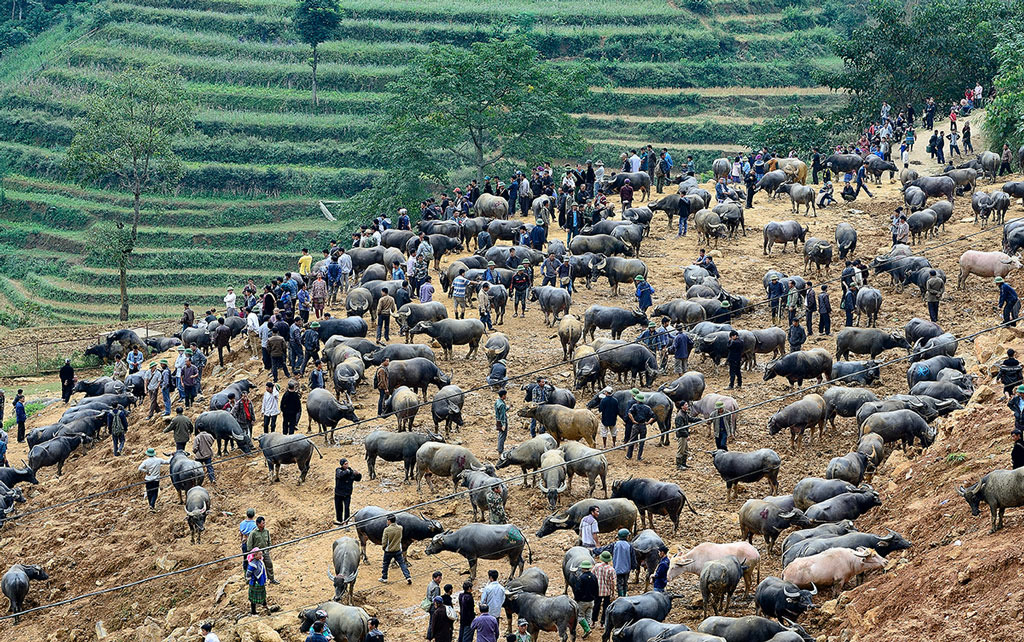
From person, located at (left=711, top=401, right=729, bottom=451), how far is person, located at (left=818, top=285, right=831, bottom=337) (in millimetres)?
6556

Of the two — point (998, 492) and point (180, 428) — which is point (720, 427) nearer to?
point (998, 492)

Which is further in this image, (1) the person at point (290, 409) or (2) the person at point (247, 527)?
(1) the person at point (290, 409)

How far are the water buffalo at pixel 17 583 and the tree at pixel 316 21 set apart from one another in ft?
171

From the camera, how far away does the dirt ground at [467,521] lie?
747 inches

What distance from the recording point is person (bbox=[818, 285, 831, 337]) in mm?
32938

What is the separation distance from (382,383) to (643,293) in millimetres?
8433

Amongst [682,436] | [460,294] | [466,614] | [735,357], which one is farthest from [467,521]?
[460,294]

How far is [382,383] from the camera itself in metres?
29.3

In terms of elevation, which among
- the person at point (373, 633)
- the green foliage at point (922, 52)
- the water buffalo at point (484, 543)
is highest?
the green foliage at point (922, 52)

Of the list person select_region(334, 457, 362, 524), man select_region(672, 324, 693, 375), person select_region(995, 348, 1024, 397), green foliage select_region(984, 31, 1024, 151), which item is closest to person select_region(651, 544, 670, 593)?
person select_region(334, 457, 362, 524)

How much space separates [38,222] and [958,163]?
49274 millimetres

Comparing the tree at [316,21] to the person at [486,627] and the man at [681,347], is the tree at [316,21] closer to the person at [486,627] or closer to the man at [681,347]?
the man at [681,347]

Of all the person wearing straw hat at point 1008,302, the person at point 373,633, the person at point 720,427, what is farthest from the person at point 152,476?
the person wearing straw hat at point 1008,302

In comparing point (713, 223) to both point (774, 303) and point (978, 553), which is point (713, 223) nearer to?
point (774, 303)
